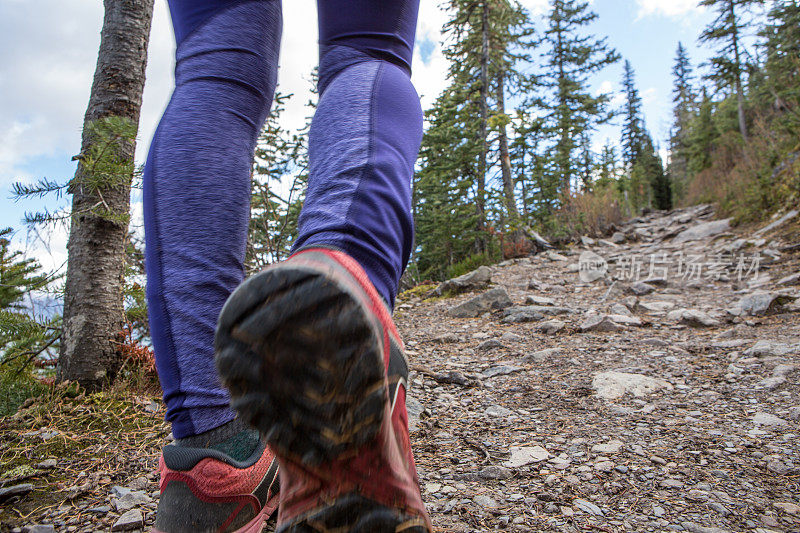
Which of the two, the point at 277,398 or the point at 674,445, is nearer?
the point at 277,398

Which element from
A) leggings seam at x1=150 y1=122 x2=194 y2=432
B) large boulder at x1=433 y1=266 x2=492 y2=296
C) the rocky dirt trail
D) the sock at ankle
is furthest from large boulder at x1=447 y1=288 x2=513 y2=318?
leggings seam at x1=150 y1=122 x2=194 y2=432

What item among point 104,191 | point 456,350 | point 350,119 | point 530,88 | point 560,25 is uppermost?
point 560,25

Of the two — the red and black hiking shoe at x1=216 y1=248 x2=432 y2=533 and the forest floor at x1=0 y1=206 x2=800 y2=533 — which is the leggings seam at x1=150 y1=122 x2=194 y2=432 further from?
the forest floor at x1=0 y1=206 x2=800 y2=533

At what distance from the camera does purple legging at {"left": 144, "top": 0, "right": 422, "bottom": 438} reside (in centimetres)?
68

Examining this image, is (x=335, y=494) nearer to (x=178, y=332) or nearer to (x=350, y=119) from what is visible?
(x=178, y=332)

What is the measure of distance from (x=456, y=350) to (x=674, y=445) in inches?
64.3

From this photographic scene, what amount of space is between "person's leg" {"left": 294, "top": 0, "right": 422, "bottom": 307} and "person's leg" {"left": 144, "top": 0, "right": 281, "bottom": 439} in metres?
0.16

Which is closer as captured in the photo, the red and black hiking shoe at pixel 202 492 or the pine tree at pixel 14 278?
the red and black hiking shoe at pixel 202 492

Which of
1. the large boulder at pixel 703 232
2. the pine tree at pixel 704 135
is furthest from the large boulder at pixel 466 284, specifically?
the pine tree at pixel 704 135

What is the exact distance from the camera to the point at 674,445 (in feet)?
4.47

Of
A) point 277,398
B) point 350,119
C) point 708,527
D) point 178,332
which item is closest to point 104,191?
point 178,332

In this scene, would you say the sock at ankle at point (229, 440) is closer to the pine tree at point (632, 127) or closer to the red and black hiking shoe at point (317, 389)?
the red and black hiking shoe at point (317, 389)

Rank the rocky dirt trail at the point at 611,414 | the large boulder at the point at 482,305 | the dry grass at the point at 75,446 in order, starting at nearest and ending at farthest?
the rocky dirt trail at the point at 611,414 < the dry grass at the point at 75,446 < the large boulder at the point at 482,305

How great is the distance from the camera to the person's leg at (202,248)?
2.40 ft
